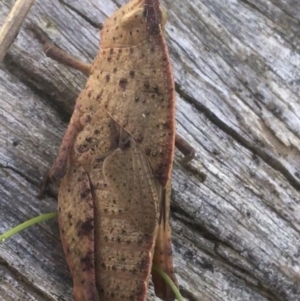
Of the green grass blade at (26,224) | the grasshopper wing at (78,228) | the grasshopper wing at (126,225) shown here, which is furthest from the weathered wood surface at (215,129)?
the grasshopper wing at (126,225)

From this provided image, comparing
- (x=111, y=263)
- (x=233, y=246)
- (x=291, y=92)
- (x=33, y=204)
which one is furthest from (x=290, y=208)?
(x=33, y=204)

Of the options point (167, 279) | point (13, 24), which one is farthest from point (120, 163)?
point (13, 24)

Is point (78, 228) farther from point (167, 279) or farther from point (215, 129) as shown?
point (215, 129)

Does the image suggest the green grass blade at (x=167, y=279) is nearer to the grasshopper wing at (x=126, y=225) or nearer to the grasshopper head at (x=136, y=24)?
the grasshopper wing at (x=126, y=225)

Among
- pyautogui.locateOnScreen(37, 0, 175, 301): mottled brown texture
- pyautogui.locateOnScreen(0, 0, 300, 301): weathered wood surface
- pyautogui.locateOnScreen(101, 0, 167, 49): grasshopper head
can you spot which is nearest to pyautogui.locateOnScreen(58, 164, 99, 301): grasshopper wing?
pyautogui.locateOnScreen(37, 0, 175, 301): mottled brown texture

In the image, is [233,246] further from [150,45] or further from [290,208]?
[150,45]
